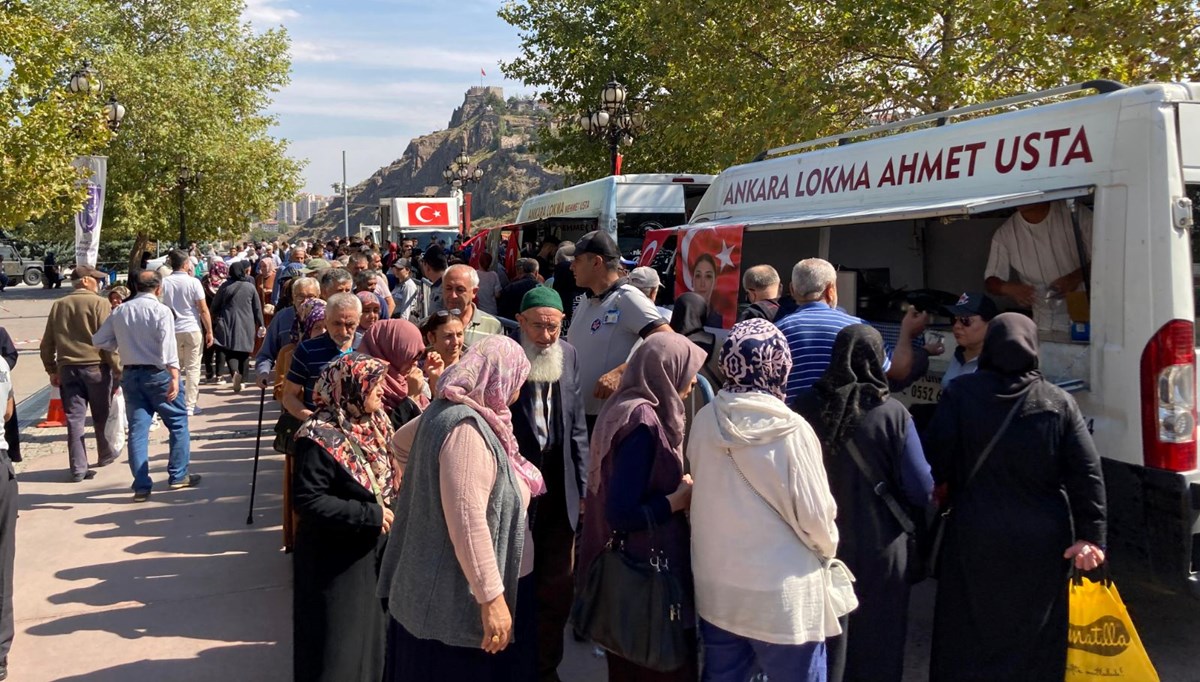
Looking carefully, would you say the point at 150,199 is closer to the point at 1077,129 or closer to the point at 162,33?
the point at 162,33

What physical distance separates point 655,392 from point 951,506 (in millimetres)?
1305

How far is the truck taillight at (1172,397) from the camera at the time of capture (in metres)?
4.09

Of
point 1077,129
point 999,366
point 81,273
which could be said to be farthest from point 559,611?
point 81,273

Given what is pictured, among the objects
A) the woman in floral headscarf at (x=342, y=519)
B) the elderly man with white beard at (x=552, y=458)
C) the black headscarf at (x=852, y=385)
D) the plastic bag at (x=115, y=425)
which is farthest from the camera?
the plastic bag at (x=115, y=425)

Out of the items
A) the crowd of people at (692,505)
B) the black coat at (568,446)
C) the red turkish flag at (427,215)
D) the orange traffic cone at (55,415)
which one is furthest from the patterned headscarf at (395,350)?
the red turkish flag at (427,215)

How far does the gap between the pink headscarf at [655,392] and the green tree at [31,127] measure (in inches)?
472

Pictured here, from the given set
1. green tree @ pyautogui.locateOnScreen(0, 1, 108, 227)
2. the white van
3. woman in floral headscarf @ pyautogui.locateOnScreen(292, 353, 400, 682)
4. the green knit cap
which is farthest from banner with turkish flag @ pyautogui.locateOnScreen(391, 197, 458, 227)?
woman in floral headscarf @ pyautogui.locateOnScreen(292, 353, 400, 682)

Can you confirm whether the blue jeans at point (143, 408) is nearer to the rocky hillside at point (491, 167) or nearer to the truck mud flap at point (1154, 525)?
the truck mud flap at point (1154, 525)

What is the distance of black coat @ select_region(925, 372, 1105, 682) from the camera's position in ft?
11.6

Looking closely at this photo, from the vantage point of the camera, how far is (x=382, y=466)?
3.71 metres

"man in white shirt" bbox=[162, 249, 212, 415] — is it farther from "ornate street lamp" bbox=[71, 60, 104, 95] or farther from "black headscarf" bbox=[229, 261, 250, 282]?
"ornate street lamp" bbox=[71, 60, 104, 95]

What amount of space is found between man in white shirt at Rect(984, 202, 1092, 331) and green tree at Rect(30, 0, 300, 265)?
3026 centimetres

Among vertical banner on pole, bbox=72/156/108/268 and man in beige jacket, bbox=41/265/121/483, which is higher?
vertical banner on pole, bbox=72/156/108/268

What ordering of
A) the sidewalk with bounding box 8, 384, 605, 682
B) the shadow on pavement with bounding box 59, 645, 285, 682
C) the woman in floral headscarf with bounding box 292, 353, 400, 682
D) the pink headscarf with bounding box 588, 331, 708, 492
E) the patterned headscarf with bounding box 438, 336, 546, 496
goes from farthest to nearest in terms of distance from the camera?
the sidewalk with bounding box 8, 384, 605, 682 < the shadow on pavement with bounding box 59, 645, 285, 682 < the woman in floral headscarf with bounding box 292, 353, 400, 682 < the pink headscarf with bounding box 588, 331, 708, 492 < the patterned headscarf with bounding box 438, 336, 546, 496
